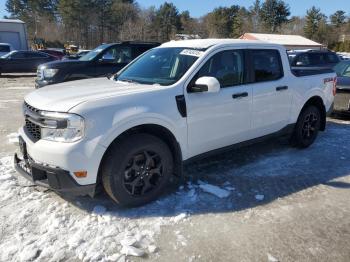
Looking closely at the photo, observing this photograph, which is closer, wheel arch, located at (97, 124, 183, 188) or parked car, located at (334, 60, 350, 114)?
wheel arch, located at (97, 124, 183, 188)

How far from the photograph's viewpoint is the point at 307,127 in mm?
6062

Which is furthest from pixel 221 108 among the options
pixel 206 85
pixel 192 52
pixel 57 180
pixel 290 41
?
pixel 290 41

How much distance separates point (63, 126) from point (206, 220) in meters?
1.68

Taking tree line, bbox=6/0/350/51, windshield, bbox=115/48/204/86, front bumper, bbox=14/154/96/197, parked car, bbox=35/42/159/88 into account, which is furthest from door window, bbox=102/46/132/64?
tree line, bbox=6/0/350/51

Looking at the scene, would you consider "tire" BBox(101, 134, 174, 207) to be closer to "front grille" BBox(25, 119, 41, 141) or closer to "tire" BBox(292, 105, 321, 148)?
"front grille" BBox(25, 119, 41, 141)

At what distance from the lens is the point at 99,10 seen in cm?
6612

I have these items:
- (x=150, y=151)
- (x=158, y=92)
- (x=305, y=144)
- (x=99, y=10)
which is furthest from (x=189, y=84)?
(x=99, y=10)

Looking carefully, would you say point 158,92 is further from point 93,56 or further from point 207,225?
point 93,56

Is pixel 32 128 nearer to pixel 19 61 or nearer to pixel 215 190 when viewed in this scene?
pixel 215 190

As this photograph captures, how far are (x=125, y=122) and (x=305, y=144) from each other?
3.69m

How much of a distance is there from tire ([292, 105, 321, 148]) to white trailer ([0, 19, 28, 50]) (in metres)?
30.7

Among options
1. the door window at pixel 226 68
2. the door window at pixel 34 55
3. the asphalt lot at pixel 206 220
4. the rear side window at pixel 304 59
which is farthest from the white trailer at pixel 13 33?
the door window at pixel 226 68

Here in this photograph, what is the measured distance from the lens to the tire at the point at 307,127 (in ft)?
19.2

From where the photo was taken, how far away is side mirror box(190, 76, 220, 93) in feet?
13.0
